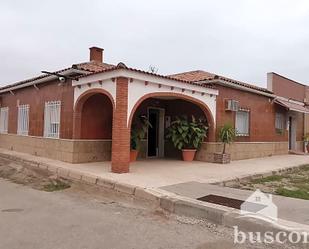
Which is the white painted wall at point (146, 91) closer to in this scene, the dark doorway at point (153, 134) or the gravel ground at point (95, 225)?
the dark doorway at point (153, 134)

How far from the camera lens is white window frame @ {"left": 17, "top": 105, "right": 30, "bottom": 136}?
56.6ft

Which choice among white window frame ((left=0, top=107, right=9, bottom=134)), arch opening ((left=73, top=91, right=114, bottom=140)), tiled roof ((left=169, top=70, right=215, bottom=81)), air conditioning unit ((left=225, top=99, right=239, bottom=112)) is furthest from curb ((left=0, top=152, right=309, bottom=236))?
white window frame ((left=0, top=107, right=9, bottom=134))

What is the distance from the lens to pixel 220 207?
6.82 m

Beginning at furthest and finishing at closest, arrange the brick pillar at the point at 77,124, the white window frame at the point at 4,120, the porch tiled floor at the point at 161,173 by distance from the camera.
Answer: the white window frame at the point at 4,120, the brick pillar at the point at 77,124, the porch tiled floor at the point at 161,173

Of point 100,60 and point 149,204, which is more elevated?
point 100,60

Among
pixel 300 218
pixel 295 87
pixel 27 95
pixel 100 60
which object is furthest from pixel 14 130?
pixel 295 87

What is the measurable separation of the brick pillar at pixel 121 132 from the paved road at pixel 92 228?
7.32 feet

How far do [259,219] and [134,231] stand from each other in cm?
219

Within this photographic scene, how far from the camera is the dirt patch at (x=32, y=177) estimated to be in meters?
10.6

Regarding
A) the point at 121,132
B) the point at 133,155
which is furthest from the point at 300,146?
the point at 121,132

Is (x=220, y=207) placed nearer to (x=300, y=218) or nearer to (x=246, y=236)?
(x=246, y=236)

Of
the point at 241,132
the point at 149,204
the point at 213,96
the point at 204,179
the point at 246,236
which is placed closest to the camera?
the point at 246,236

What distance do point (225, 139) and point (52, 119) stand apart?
7478mm

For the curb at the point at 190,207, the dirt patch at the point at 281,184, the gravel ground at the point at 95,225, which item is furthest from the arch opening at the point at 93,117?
the dirt patch at the point at 281,184
